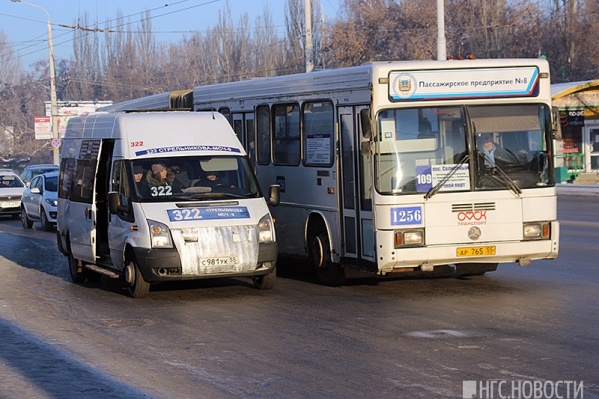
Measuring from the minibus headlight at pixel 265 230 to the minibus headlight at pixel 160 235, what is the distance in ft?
3.70

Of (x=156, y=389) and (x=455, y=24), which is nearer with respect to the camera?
(x=156, y=389)

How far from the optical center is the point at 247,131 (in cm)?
1661

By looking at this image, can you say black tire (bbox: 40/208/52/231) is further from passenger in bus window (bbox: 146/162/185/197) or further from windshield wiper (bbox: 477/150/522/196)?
windshield wiper (bbox: 477/150/522/196)

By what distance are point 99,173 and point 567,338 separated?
779cm

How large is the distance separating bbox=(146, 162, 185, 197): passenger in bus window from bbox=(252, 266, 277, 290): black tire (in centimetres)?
154

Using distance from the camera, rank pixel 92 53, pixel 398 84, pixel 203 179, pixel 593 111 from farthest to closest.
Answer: pixel 92 53, pixel 593 111, pixel 203 179, pixel 398 84

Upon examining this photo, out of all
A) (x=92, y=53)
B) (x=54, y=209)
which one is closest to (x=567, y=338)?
(x=54, y=209)

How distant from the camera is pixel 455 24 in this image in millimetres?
63125

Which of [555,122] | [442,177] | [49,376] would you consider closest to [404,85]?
[442,177]

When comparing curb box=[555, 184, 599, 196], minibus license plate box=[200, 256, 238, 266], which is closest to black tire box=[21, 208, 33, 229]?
minibus license plate box=[200, 256, 238, 266]

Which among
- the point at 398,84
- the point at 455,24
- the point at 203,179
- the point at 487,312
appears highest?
the point at 455,24

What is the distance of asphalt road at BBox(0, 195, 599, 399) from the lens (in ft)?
26.8

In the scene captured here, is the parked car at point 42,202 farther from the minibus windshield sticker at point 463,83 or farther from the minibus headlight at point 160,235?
the minibus windshield sticker at point 463,83

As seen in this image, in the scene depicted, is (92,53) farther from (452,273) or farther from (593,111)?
(452,273)
